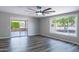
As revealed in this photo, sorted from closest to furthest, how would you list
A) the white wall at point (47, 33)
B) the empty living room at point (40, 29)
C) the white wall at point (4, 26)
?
the empty living room at point (40, 29), the white wall at point (47, 33), the white wall at point (4, 26)

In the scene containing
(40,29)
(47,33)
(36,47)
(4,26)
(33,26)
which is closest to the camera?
(36,47)

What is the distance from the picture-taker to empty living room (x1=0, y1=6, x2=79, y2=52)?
11.7 ft

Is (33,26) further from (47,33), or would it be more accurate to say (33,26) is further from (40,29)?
(47,33)

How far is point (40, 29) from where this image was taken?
7.55 meters

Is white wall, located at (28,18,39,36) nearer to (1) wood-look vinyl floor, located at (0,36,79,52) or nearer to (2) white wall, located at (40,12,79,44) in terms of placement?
A: (2) white wall, located at (40,12,79,44)

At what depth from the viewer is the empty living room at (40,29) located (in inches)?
140

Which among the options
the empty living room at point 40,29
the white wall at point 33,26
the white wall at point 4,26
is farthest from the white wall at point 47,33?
the white wall at point 4,26

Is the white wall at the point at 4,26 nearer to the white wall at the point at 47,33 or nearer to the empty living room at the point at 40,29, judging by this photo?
the empty living room at the point at 40,29

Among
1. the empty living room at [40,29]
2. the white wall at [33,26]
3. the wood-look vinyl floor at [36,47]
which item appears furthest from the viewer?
the white wall at [33,26]

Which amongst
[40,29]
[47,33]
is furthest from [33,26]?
[47,33]

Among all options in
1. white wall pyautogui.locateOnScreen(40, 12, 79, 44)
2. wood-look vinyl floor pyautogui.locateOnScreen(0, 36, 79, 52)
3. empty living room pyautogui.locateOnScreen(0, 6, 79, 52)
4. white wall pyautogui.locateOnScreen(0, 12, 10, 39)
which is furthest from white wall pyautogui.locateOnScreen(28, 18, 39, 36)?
wood-look vinyl floor pyautogui.locateOnScreen(0, 36, 79, 52)

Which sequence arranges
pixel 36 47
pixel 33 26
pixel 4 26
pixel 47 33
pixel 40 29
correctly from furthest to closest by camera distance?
pixel 40 29 < pixel 33 26 < pixel 47 33 < pixel 4 26 < pixel 36 47
